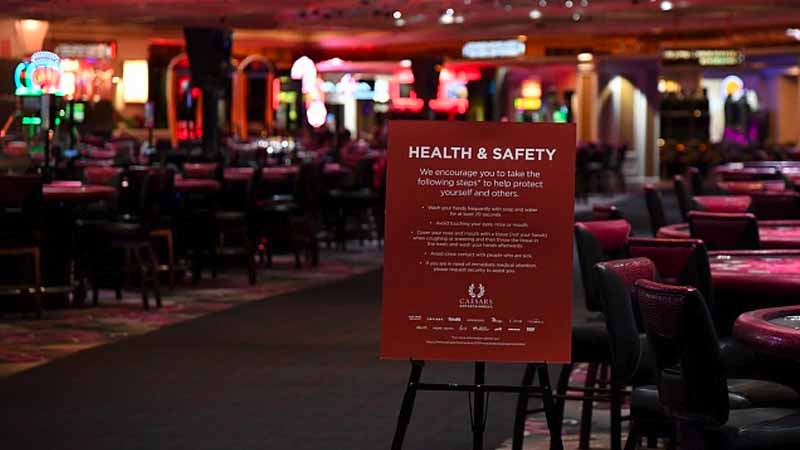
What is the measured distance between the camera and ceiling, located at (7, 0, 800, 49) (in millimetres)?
20000

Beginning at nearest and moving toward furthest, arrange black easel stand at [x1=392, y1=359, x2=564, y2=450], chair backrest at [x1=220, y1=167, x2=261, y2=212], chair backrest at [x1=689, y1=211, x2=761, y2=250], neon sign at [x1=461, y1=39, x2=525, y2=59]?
black easel stand at [x1=392, y1=359, x2=564, y2=450] → chair backrest at [x1=689, y1=211, x2=761, y2=250] → chair backrest at [x1=220, y1=167, x2=261, y2=212] → neon sign at [x1=461, y1=39, x2=525, y2=59]

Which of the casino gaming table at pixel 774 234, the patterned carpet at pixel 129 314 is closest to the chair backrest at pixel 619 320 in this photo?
the casino gaming table at pixel 774 234

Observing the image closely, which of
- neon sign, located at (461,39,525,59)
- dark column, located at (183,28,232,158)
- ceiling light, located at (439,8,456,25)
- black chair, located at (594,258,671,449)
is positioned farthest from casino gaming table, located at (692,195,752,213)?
neon sign, located at (461,39,525,59)

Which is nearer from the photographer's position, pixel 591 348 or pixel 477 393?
pixel 477 393

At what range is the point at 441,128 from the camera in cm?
478

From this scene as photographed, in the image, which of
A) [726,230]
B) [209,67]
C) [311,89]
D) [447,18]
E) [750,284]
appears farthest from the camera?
[311,89]

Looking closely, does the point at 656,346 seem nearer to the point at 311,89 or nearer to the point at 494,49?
the point at 494,49

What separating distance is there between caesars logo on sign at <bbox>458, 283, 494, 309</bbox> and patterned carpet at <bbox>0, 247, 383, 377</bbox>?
14.0 ft

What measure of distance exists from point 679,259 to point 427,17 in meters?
20.5

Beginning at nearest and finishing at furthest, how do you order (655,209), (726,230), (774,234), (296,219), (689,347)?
(689,347) → (726,230) → (774,234) → (655,209) → (296,219)

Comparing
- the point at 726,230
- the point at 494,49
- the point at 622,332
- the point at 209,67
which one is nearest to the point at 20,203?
the point at 726,230

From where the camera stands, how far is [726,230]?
725 centimetres

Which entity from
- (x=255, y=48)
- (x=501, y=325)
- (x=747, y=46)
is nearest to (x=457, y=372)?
(x=501, y=325)

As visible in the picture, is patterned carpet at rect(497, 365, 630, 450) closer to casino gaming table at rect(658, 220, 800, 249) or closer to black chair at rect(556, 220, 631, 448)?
black chair at rect(556, 220, 631, 448)
